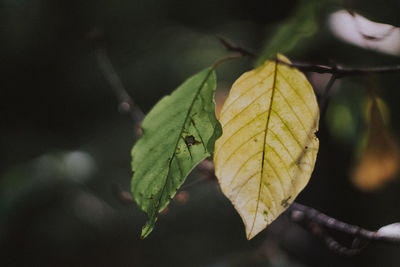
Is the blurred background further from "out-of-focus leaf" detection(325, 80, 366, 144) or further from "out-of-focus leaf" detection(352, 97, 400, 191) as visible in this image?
"out-of-focus leaf" detection(352, 97, 400, 191)

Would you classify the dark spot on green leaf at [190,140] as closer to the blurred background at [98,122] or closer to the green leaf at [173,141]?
the green leaf at [173,141]

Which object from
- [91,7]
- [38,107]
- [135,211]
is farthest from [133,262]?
[91,7]

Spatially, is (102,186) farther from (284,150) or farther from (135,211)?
(284,150)

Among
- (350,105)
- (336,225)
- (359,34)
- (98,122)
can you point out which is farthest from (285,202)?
(98,122)

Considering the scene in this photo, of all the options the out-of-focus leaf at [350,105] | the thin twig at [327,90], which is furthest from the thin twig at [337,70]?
the out-of-focus leaf at [350,105]

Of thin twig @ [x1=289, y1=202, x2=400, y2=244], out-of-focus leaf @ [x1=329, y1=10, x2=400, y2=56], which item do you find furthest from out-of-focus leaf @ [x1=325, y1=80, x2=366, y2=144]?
thin twig @ [x1=289, y1=202, x2=400, y2=244]

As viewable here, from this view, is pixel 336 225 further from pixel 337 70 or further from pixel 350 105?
pixel 350 105
